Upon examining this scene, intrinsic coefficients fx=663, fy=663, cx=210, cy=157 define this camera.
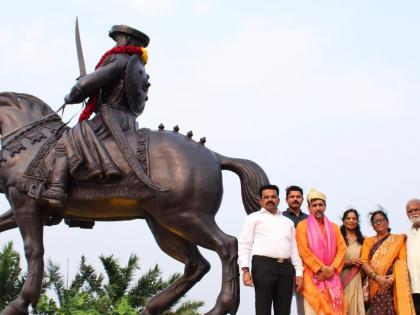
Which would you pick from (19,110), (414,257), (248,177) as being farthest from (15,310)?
(414,257)

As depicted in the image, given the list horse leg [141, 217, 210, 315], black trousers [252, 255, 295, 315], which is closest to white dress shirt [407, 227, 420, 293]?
black trousers [252, 255, 295, 315]

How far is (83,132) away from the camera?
611 centimetres

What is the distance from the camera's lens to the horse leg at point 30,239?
596 centimetres

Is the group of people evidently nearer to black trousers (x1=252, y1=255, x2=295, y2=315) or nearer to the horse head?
black trousers (x1=252, y1=255, x2=295, y2=315)

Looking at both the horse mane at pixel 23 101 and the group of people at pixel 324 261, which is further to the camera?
the horse mane at pixel 23 101

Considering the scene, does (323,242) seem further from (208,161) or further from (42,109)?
(42,109)

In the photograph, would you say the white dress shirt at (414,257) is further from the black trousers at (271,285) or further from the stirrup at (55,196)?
the stirrup at (55,196)

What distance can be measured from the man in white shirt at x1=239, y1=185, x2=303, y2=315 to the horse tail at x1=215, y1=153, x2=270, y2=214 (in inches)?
16.5

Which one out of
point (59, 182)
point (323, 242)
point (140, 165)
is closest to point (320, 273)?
point (323, 242)

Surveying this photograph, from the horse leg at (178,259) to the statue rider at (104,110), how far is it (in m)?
0.85

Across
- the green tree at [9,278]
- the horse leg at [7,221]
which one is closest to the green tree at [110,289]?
the green tree at [9,278]

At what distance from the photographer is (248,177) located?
6191mm

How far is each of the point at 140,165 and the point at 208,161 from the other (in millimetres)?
624

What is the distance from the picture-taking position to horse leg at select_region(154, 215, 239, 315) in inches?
221
